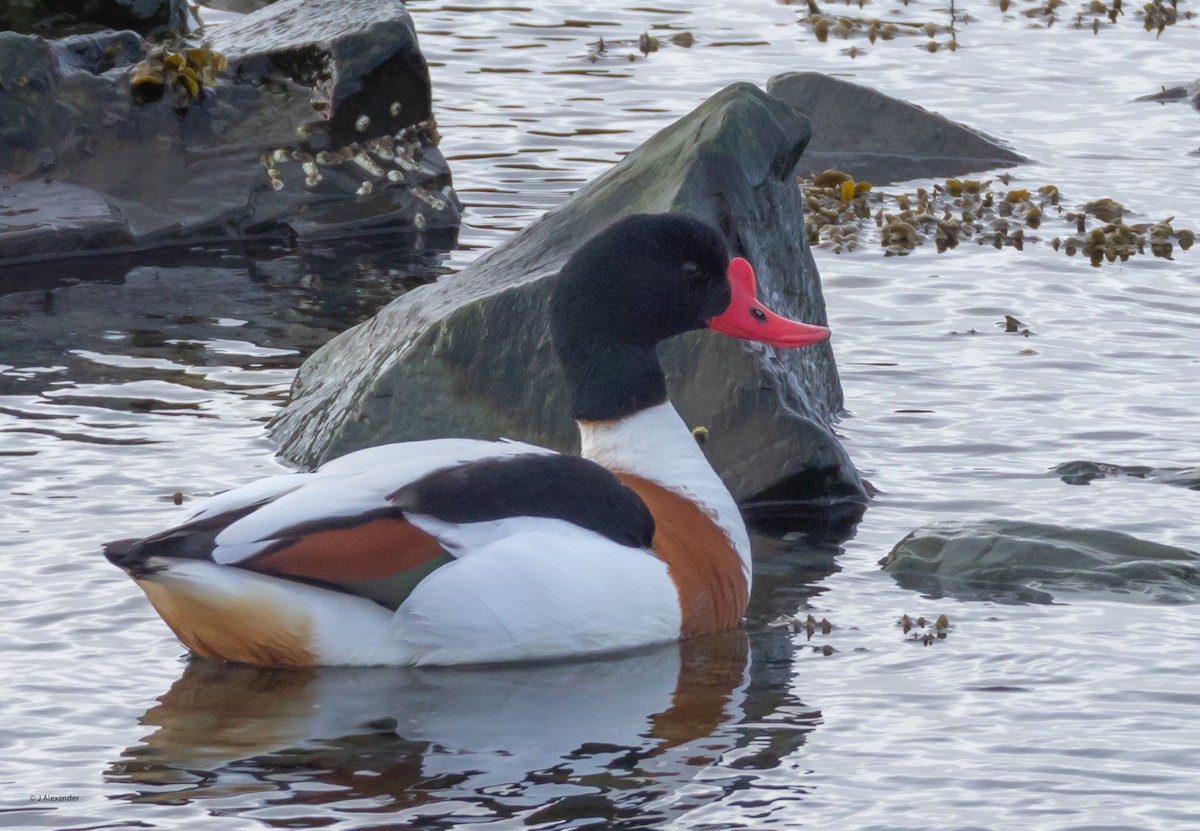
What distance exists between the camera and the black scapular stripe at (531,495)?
20.5ft

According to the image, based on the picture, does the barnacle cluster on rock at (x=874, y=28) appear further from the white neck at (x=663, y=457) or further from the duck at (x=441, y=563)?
the duck at (x=441, y=563)

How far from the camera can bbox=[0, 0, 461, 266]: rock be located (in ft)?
38.6

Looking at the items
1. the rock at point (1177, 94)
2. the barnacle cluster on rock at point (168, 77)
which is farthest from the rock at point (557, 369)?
the rock at point (1177, 94)

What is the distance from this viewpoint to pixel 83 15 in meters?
13.4

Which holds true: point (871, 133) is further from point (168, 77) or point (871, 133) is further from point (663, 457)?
point (663, 457)

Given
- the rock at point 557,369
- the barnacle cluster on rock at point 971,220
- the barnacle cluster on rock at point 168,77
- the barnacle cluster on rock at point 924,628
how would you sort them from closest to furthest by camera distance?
the barnacle cluster on rock at point 924,628, the rock at point 557,369, the barnacle cluster on rock at point 971,220, the barnacle cluster on rock at point 168,77

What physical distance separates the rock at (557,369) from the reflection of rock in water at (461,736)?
1630 mm

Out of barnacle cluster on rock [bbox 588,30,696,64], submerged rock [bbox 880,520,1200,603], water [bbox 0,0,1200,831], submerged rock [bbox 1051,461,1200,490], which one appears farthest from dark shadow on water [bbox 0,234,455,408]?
barnacle cluster on rock [bbox 588,30,696,64]

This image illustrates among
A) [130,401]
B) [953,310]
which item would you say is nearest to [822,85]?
[953,310]

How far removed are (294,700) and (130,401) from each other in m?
3.34

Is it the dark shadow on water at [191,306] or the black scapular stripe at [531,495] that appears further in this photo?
the dark shadow on water at [191,306]

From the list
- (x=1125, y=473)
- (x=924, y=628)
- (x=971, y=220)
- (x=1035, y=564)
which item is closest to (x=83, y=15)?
(x=971, y=220)

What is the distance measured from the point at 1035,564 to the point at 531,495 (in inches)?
84.7

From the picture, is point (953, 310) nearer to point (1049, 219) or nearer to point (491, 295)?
point (1049, 219)
